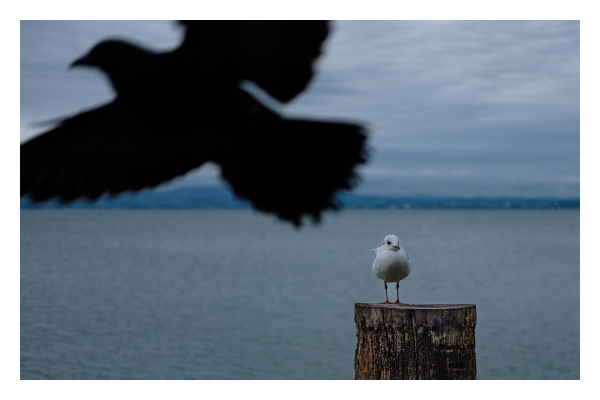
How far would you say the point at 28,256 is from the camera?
1941 cm

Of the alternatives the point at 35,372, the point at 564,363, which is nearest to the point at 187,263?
the point at 35,372

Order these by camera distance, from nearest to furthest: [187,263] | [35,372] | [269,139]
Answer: [269,139]
[35,372]
[187,263]

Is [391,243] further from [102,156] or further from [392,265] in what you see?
[102,156]

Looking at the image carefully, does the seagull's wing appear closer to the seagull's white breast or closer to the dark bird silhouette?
the dark bird silhouette

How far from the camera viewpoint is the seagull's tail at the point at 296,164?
1.05 m

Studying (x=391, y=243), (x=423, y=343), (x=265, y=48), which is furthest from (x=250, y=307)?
(x=265, y=48)

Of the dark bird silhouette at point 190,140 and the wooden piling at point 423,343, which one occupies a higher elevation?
the dark bird silhouette at point 190,140

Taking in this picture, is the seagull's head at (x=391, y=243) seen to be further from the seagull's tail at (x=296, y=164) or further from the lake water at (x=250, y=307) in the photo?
the seagull's tail at (x=296, y=164)

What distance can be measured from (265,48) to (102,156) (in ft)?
1.48

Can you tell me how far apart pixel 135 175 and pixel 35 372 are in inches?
490

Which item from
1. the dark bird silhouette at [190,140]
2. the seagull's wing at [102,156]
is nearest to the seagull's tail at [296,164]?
the dark bird silhouette at [190,140]

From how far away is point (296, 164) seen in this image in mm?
1093

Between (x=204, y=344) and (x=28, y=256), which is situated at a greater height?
(x=28, y=256)

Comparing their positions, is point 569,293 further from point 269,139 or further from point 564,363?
point 269,139
